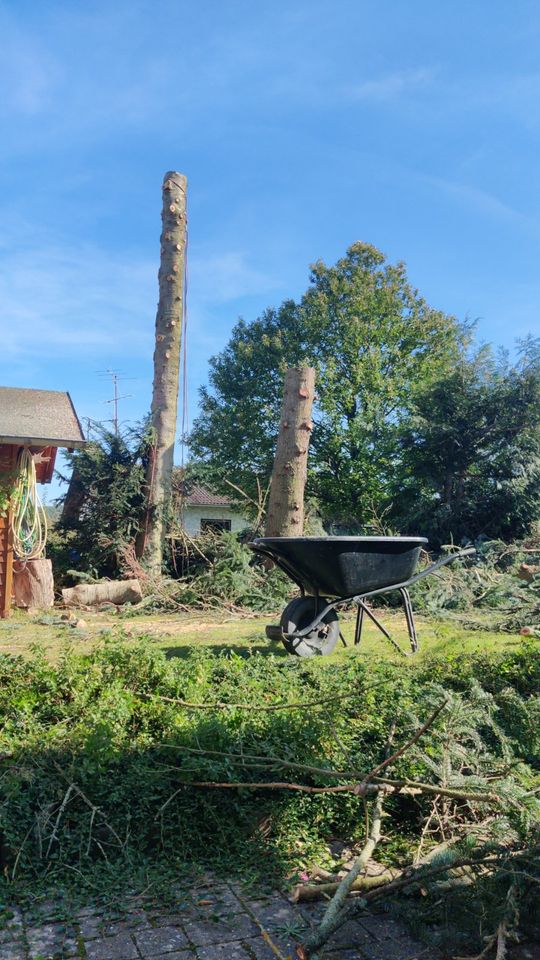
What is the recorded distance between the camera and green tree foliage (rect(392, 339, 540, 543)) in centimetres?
1529

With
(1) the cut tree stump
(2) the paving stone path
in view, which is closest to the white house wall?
(1) the cut tree stump

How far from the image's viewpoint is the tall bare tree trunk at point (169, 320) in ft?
39.6

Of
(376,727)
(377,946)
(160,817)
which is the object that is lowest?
(377,946)

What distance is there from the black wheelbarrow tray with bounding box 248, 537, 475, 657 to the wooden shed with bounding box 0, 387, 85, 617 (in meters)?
3.51

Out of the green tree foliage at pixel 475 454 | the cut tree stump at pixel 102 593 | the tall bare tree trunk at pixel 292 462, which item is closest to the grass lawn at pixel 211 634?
the cut tree stump at pixel 102 593

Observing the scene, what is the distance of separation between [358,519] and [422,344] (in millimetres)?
7404

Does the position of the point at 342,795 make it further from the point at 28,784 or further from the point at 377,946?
the point at 28,784

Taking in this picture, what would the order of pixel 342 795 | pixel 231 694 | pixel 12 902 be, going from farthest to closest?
pixel 231 694
pixel 342 795
pixel 12 902

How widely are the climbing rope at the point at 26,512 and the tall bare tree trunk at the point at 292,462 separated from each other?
280 cm

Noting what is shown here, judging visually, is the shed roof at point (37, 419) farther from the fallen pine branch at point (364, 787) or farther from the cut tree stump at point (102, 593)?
the fallen pine branch at point (364, 787)

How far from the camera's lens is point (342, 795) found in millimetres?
3434

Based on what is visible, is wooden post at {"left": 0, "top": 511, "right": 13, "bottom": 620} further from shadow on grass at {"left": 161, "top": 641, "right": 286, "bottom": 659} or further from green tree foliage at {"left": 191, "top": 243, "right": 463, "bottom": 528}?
green tree foliage at {"left": 191, "top": 243, "right": 463, "bottom": 528}

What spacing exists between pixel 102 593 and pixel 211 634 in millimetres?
3247

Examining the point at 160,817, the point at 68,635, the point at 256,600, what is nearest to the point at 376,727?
the point at 160,817
